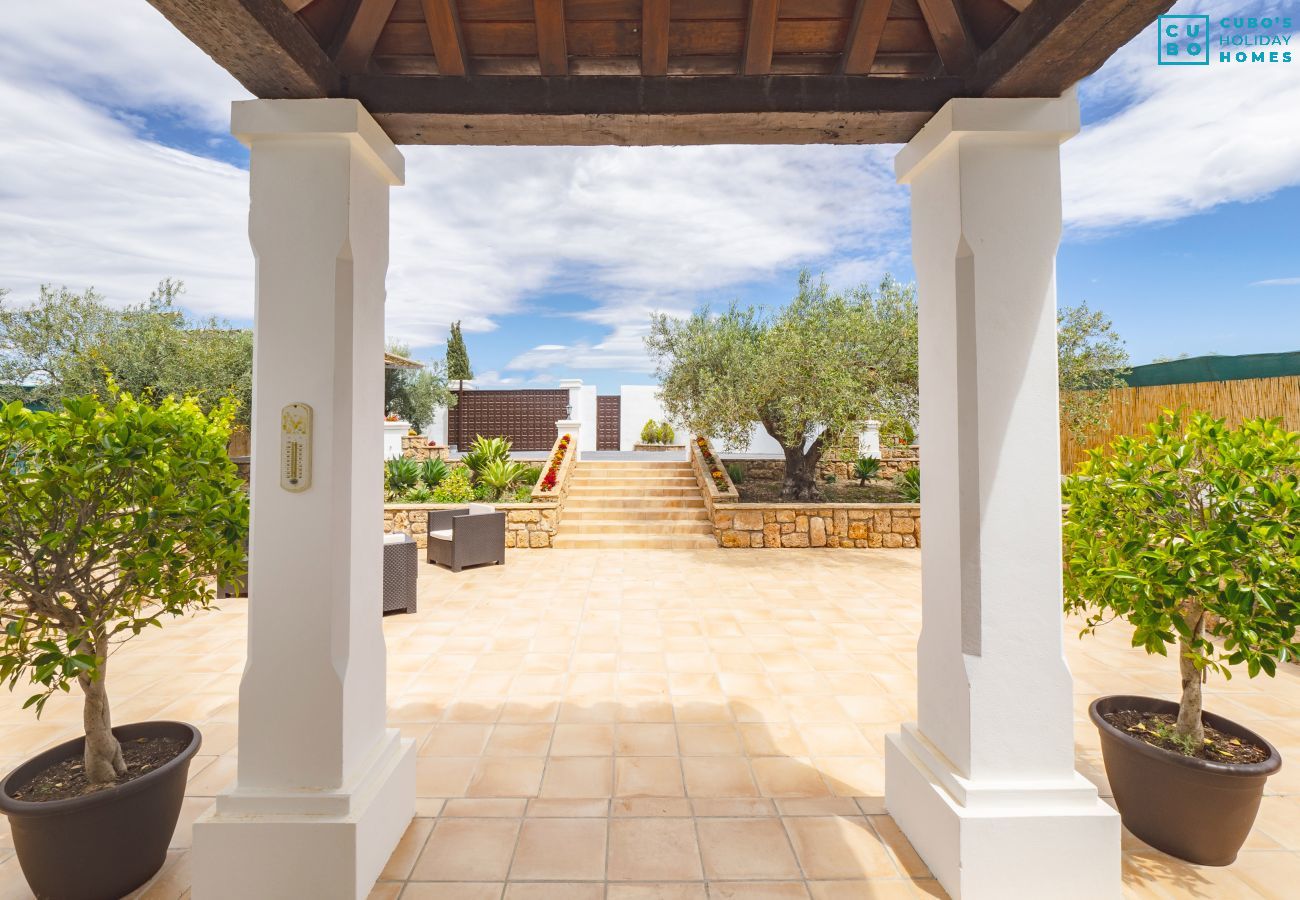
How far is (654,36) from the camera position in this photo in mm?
2021

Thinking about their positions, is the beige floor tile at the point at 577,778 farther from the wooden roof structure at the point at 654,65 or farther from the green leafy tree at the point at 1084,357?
the green leafy tree at the point at 1084,357

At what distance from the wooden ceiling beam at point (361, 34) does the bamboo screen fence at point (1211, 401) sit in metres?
6.25

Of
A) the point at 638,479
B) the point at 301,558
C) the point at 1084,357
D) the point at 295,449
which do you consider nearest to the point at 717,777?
the point at 301,558

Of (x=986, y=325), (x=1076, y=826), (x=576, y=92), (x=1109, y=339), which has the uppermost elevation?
(x=1109, y=339)

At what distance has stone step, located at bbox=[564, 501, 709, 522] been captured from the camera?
9438 millimetres

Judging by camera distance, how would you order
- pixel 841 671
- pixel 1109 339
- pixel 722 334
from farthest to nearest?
1. pixel 722 334
2. pixel 1109 339
3. pixel 841 671

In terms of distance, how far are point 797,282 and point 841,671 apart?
692cm

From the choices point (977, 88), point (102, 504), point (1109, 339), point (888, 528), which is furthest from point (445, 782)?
point (1109, 339)

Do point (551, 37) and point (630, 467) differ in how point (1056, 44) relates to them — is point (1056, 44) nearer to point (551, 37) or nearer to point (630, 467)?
point (551, 37)

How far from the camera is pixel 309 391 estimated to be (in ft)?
6.44

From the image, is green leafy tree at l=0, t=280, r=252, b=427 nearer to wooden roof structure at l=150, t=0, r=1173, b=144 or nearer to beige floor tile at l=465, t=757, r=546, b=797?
beige floor tile at l=465, t=757, r=546, b=797

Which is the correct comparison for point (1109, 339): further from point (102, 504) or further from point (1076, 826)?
point (102, 504)

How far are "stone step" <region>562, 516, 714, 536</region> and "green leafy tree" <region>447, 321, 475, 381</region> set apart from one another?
1214 cm

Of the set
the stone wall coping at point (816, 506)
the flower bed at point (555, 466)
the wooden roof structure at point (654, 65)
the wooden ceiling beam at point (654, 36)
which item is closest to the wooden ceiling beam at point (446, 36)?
the wooden roof structure at point (654, 65)
